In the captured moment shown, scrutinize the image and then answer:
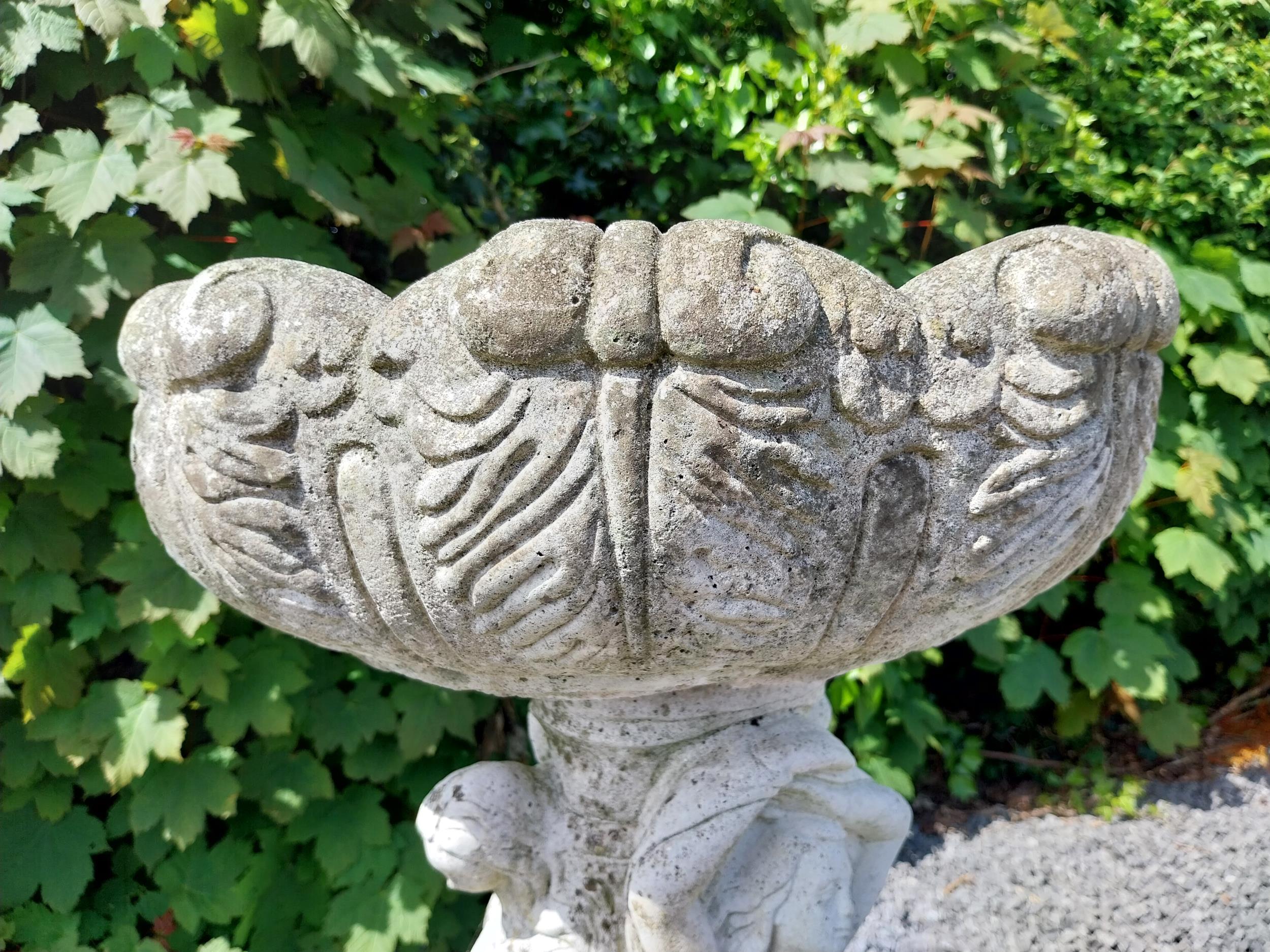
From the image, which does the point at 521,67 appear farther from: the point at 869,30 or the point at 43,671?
the point at 43,671

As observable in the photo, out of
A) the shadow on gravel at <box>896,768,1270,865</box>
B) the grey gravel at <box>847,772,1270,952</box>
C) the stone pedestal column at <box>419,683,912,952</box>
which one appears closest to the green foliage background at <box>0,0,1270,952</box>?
the shadow on gravel at <box>896,768,1270,865</box>

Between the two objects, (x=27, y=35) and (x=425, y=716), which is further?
(x=425, y=716)

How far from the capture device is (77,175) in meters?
1.71

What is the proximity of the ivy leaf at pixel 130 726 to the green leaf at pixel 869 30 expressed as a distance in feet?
6.67

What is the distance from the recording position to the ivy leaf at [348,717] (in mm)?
2064

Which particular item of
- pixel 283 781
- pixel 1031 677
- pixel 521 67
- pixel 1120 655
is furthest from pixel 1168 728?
pixel 521 67

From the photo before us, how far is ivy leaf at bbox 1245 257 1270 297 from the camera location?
2.55 metres

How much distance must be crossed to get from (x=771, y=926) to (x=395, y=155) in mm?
1736

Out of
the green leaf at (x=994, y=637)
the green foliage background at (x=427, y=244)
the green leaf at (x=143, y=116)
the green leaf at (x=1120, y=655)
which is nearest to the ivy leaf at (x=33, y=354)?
the green foliage background at (x=427, y=244)

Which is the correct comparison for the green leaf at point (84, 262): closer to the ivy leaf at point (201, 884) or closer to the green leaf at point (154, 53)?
the green leaf at point (154, 53)

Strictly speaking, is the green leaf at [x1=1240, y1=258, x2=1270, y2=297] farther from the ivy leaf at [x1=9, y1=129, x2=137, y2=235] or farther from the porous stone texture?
the ivy leaf at [x1=9, y1=129, x2=137, y2=235]

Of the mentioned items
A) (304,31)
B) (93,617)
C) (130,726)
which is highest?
(304,31)

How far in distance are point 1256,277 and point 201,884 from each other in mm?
3043

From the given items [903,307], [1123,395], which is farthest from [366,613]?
[1123,395]
